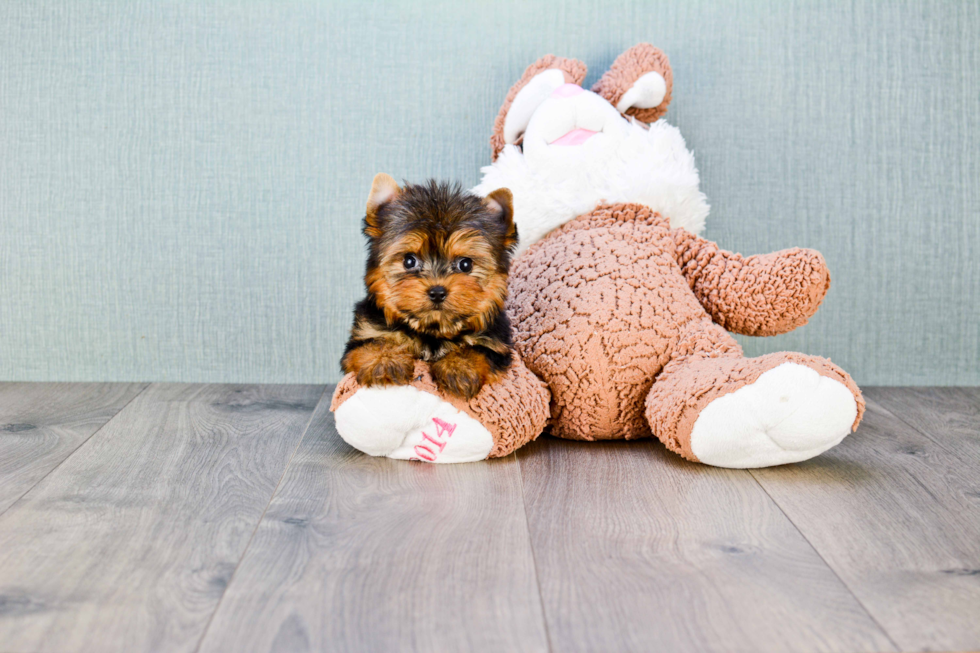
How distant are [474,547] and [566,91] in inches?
43.3

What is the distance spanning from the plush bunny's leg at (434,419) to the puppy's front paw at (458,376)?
18 millimetres

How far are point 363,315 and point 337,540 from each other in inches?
17.1

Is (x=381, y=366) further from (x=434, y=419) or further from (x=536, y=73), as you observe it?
(x=536, y=73)

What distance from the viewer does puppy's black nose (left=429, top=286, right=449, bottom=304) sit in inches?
51.6

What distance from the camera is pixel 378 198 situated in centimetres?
141

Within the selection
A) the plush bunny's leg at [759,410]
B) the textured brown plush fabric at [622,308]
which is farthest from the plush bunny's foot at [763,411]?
the textured brown plush fabric at [622,308]

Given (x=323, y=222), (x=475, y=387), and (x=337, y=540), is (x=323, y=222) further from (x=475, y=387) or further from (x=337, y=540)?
(x=337, y=540)

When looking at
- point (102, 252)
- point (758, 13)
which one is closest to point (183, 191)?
point (102, 252)

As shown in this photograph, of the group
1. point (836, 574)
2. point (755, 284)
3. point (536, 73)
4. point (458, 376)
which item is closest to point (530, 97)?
point (536, 73)

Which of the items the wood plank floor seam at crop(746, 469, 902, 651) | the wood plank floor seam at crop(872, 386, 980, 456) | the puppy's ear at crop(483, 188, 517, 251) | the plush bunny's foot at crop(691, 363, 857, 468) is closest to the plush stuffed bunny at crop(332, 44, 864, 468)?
the plush bunny's foot at crop(691, 363, 857, 468)

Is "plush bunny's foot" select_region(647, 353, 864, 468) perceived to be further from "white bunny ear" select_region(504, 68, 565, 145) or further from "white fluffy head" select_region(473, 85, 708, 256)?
"white bunny ear" select_region(504, 68, 565, 145)

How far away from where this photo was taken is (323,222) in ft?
6.97

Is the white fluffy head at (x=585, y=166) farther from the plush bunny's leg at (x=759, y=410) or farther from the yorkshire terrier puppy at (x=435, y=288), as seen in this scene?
the plush bunny's leg at (x=759, y=410)

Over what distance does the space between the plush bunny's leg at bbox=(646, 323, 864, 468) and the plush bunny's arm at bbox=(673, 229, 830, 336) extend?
241mm
